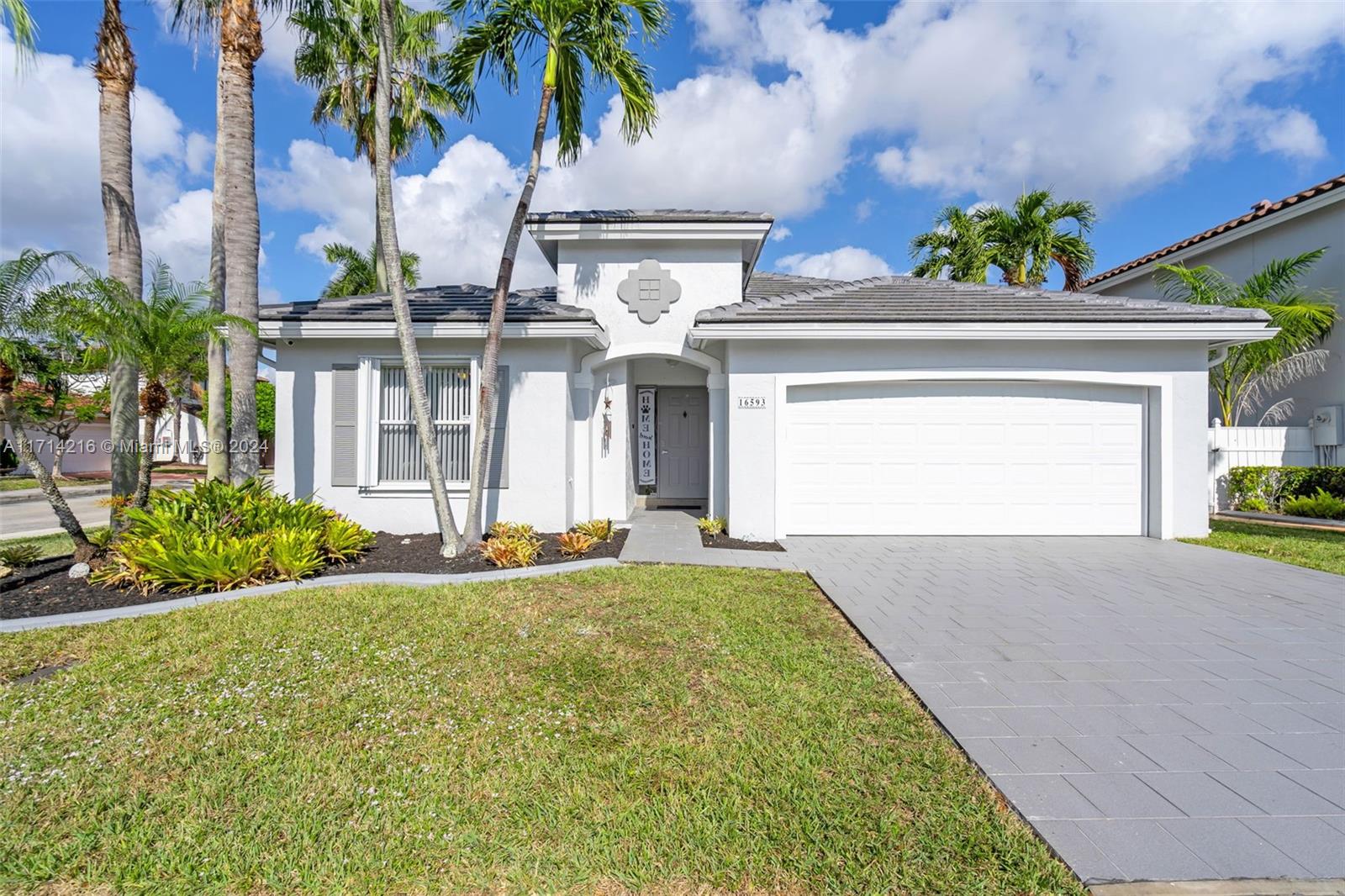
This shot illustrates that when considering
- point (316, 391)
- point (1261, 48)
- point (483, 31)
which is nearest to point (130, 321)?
point (316, 391)

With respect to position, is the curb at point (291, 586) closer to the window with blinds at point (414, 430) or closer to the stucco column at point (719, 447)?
the window with blinds at point (414, 430)

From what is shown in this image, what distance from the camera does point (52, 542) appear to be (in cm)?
982

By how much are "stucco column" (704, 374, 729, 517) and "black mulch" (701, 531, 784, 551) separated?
0.64m

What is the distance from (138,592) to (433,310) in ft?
16.5

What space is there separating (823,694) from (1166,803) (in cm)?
168

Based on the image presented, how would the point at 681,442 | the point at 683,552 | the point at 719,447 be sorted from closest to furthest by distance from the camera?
the point at 683,552 → the point at 719,447 → the point at 681,442

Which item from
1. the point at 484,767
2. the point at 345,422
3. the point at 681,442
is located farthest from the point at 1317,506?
the point at 345,422

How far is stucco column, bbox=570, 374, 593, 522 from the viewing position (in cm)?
973

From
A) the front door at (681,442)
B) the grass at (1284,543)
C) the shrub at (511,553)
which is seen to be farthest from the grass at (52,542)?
the grass at (1284,543)

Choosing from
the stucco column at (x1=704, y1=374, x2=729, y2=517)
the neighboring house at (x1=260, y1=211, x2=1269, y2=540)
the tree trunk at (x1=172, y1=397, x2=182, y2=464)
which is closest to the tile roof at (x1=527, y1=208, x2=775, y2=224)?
the neighboring house at (x1=260, y1=211, x2=1269, y2=540)

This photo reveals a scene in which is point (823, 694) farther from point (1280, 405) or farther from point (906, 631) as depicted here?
point (1280, 405)

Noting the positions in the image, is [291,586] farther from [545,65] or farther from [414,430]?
[545,65]

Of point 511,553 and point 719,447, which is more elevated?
point 719,447

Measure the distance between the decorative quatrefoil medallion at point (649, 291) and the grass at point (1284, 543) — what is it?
354 inches
